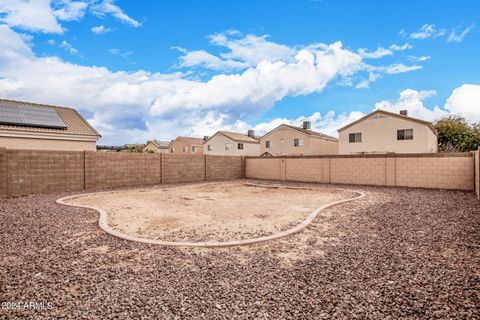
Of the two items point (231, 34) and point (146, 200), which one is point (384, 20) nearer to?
point (231, 34)

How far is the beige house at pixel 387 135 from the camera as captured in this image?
83.7 feet

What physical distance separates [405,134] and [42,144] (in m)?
30.6

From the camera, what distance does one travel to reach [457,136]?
33.8 m

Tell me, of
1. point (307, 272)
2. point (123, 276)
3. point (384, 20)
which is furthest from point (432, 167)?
point (123, 276)

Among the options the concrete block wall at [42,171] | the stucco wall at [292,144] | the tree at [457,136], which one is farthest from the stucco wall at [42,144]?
the tree at [457,136]

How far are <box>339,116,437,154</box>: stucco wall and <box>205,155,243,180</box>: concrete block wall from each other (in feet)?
49.8

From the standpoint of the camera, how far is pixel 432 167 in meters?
13.0

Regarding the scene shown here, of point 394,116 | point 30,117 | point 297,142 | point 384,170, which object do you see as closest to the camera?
point 384,170

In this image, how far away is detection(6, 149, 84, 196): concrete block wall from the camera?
11000 mm

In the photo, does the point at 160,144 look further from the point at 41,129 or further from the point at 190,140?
the point at 41,129

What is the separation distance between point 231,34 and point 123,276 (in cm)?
1188

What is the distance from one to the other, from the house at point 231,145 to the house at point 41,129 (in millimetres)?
22279

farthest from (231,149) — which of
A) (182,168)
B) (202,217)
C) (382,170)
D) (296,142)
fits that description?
(202,217)

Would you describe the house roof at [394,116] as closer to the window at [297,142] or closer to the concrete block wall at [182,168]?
the window at [297,142]
